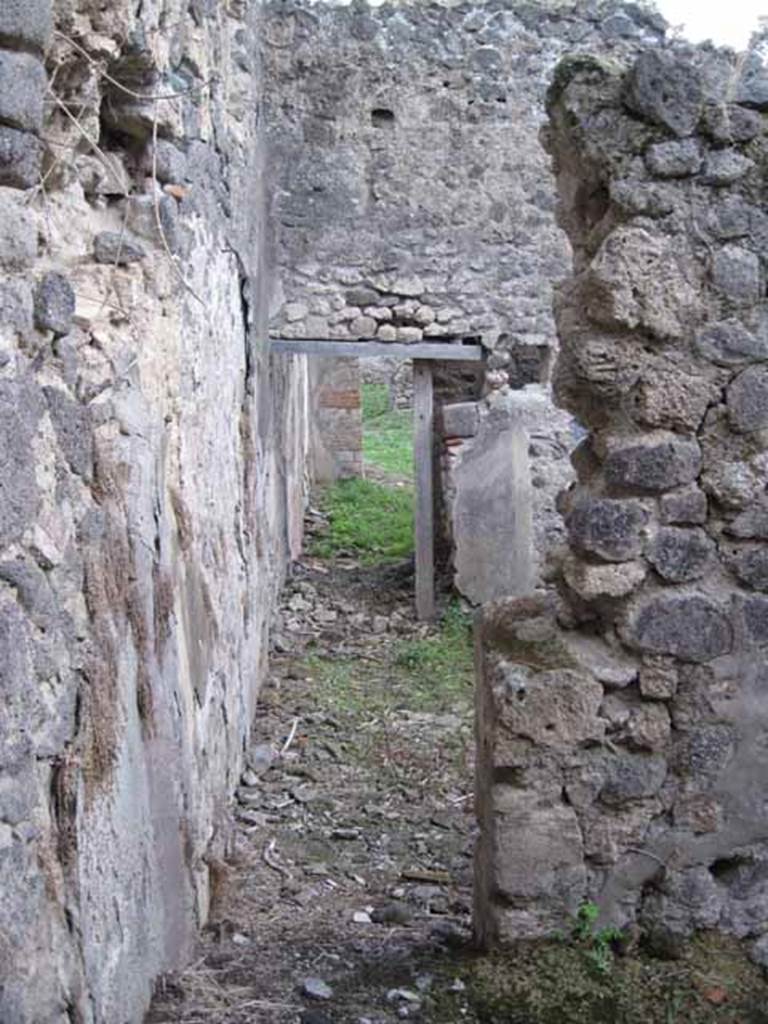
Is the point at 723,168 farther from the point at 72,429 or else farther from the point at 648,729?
the point at 72,429

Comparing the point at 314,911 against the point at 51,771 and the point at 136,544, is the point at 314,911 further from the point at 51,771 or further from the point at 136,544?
the point at 51,771

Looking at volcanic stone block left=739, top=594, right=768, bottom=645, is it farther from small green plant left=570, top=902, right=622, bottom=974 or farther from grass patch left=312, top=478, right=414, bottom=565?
grass patch left=312, top=478, right=414, bottom=565

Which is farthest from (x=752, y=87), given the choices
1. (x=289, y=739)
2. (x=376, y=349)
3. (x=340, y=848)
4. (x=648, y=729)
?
(x=376, y=349)

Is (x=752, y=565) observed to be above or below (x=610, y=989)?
above

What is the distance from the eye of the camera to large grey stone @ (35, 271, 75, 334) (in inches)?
86.8

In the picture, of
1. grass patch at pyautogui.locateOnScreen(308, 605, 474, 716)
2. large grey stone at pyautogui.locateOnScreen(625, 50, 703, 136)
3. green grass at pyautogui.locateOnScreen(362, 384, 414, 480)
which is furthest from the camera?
green grass at pyautogui.locateOnScreen(362, 384, 414, 480)

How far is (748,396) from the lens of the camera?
3.00 metres

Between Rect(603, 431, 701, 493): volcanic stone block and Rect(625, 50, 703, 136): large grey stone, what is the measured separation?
0.76 meters

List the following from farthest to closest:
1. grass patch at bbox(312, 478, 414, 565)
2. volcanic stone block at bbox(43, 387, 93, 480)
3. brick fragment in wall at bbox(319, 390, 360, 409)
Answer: brick fragment in wall at bbox(319, 390, 360, 409) < grass patch at bbox(312, 478, 414, 565) < volcanic stone block at bbox(43, 387, 93, 480)

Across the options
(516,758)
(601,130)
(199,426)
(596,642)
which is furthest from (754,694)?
(199,426)

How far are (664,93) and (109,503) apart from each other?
5.49 ft

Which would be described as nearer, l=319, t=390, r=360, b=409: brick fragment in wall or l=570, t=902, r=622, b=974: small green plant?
l=570, t=902, r=622, b=974: small green plant

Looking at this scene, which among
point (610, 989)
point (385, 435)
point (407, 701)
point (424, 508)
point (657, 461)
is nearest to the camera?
point (610, 989)

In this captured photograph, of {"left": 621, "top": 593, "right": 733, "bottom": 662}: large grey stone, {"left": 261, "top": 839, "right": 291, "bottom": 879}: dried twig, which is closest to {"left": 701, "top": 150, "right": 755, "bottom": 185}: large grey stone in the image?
{"left": 621, "top": 593, "right": 733, "bottom": 662}: large grey stone
